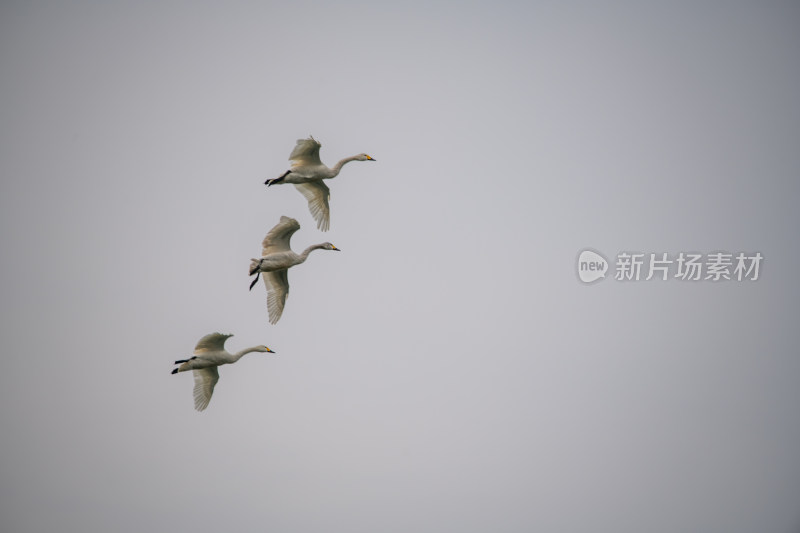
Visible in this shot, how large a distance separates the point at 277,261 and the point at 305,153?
131 inches

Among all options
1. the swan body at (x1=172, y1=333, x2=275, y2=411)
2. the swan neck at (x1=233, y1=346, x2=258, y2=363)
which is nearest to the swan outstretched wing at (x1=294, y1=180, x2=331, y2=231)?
the swan body at (x1=172, y1=333, x2=275, y2=411)

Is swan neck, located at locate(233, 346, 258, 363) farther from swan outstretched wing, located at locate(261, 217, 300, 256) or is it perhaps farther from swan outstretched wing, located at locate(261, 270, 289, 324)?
swan outstretched wing, located at locate(261, 217, 300, 256)

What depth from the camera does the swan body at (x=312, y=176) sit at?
86.2 ft

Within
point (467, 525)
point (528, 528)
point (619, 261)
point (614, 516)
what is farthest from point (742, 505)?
point (619, 261)

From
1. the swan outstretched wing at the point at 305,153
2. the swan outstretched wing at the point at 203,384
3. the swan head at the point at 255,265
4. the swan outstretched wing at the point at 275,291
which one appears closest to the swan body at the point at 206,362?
the swan outstretched wing at the point at 203,384

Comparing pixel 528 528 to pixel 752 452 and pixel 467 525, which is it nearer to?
pixel 467 525

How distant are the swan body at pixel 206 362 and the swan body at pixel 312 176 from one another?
15.5 feet

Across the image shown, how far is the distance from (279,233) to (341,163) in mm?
3071

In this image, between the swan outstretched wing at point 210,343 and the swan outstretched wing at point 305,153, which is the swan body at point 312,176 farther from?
the swan outstretched wing at point 210,343

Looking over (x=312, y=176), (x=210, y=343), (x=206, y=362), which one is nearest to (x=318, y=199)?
(x=312, y=176)

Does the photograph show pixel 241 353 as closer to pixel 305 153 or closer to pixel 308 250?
pixel 308 250

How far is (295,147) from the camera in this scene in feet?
86.0

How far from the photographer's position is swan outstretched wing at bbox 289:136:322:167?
85.0 feet

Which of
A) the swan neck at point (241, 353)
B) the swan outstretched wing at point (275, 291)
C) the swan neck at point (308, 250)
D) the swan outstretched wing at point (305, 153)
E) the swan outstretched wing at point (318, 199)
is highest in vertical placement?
the swan outstretched wing at point (305, 153)
